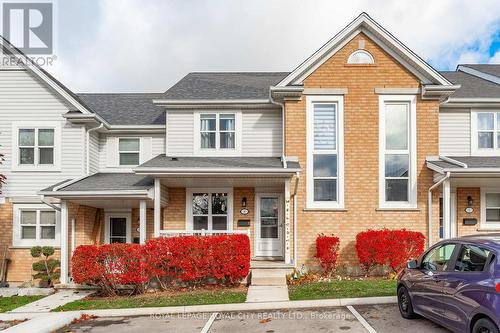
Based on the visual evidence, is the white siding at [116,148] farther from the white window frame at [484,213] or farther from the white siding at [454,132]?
the white window frame at [484,213]

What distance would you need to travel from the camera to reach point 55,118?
15.8m

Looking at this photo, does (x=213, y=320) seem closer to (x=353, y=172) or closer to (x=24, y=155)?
(x=353, y=172)

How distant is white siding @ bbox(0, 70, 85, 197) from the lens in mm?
15586

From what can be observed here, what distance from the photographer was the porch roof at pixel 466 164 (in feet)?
43.1

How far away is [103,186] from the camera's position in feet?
46.5

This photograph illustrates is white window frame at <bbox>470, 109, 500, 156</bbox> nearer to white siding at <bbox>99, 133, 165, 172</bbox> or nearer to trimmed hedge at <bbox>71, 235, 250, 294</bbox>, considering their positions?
trimmed hedge at <bbox>71, 235, 250, 294</bbox>

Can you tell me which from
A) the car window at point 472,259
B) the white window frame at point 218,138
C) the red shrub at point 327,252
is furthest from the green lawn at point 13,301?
the car window at point 472,259

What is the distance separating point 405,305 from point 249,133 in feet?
29.6

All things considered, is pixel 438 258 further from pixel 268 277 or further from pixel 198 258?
pixel 198 258

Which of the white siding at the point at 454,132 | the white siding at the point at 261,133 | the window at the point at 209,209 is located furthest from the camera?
the white siding at the point at 261,133

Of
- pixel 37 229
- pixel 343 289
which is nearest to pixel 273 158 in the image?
pixel 343 289

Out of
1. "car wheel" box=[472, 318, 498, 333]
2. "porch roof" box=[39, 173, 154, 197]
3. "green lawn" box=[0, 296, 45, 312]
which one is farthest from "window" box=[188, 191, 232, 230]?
"car wheel" box=[472, 318, 498, 333]

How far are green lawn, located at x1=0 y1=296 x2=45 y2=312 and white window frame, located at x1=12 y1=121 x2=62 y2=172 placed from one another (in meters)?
4.68

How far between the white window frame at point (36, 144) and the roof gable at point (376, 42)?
7.99m
